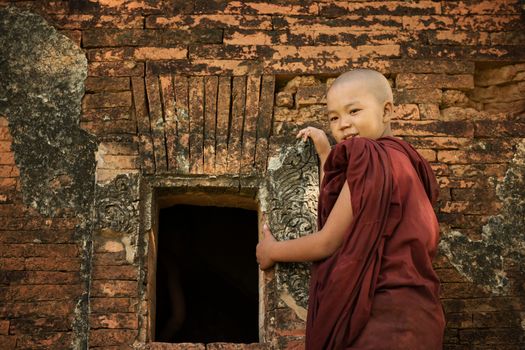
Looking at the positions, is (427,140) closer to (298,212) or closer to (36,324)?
(298,212)

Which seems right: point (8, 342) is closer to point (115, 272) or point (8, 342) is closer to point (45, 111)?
point (115, 272)

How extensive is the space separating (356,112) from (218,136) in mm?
957

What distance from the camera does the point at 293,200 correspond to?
446 centimetres

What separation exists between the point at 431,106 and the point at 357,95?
3.00ft

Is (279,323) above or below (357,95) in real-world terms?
below

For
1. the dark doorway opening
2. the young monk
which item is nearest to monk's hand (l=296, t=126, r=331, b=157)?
the young monk

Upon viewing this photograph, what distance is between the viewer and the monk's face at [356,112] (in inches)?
154

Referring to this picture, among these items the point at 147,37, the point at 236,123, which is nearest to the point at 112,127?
the point at 147,37

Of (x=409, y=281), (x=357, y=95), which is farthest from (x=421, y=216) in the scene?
(x=357, y=95)

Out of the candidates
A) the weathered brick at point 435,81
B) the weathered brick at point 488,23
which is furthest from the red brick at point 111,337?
the weathered brick at point 488,23

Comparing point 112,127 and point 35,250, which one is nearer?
point 35,250

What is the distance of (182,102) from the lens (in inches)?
181

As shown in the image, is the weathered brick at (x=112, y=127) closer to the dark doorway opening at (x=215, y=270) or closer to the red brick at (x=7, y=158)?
the red brick at (x=7, y=158)

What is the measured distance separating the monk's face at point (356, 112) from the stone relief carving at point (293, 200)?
1.87 ft
